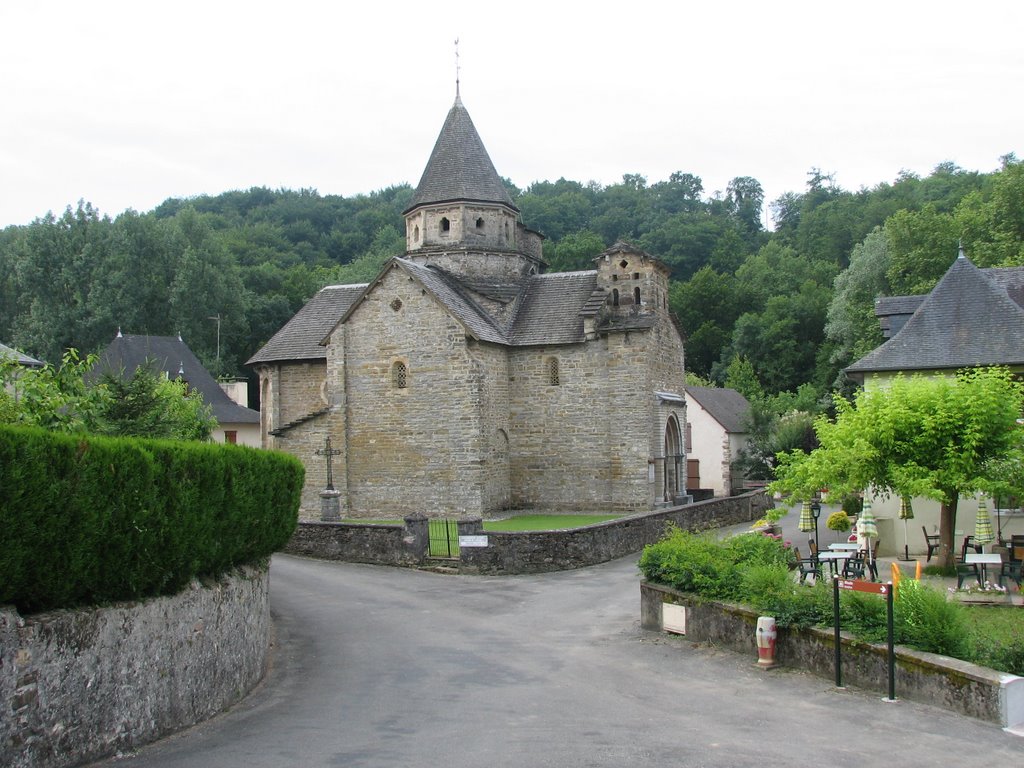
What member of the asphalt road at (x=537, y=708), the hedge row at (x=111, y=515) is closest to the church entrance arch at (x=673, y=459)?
the asphalt road at (x=537, y=708)

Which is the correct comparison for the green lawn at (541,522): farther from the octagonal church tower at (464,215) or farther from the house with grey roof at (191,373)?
the house with grey roof at (191,373)

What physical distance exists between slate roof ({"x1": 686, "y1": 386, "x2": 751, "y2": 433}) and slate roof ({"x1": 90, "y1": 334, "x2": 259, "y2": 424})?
23.6 metres

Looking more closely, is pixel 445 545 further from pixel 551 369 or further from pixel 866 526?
pixel 551 369

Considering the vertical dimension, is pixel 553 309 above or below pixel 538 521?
above

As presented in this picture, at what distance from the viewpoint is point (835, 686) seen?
11.4 m

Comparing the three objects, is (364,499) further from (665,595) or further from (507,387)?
(665,595)

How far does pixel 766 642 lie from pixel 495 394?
19.9 metres

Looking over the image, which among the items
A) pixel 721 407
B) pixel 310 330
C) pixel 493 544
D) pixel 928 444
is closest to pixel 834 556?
pixel 928 444

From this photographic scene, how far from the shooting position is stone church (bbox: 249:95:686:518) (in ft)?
99.9

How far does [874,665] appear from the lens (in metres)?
11.1

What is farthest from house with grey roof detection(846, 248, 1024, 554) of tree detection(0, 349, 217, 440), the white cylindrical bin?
tree detection(0, 349, 217, 440)

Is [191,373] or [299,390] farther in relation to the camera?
[191,373]

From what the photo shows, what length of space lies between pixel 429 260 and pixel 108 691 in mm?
27561

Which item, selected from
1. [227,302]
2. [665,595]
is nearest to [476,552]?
[665,595]
